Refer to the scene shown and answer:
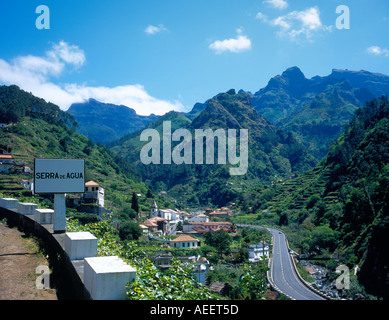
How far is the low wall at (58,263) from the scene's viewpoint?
165 inches

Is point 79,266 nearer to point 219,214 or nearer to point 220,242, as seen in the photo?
point 220,242

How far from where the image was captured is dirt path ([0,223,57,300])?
461 centimetres

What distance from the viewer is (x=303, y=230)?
48156 mm

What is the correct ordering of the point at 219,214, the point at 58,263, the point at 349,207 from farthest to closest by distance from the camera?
the point at 219,214 < the point at 349,207 < the point at 58,263

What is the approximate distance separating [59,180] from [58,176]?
86mm

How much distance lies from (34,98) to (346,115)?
6176 inches

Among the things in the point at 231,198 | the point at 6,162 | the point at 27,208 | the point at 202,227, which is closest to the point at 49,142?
the point at 6,162

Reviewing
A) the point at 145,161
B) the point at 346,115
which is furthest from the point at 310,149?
the point at 145,161

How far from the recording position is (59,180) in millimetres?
6883

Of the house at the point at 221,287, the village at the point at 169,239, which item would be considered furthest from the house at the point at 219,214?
the house at the point at 221,287

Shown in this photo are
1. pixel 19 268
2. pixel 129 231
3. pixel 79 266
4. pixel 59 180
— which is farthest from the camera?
pixel 129 231

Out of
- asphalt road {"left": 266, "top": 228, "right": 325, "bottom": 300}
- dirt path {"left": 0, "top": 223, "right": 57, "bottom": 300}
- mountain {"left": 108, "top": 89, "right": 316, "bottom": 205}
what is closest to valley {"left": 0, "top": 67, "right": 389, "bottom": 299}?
mountain {"left": 108, "top": 89, "right": 316, "bottom": 205}

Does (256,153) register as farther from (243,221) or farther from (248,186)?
(243,221)

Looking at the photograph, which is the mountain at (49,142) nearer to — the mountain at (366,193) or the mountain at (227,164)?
the mountain at (366,193)
